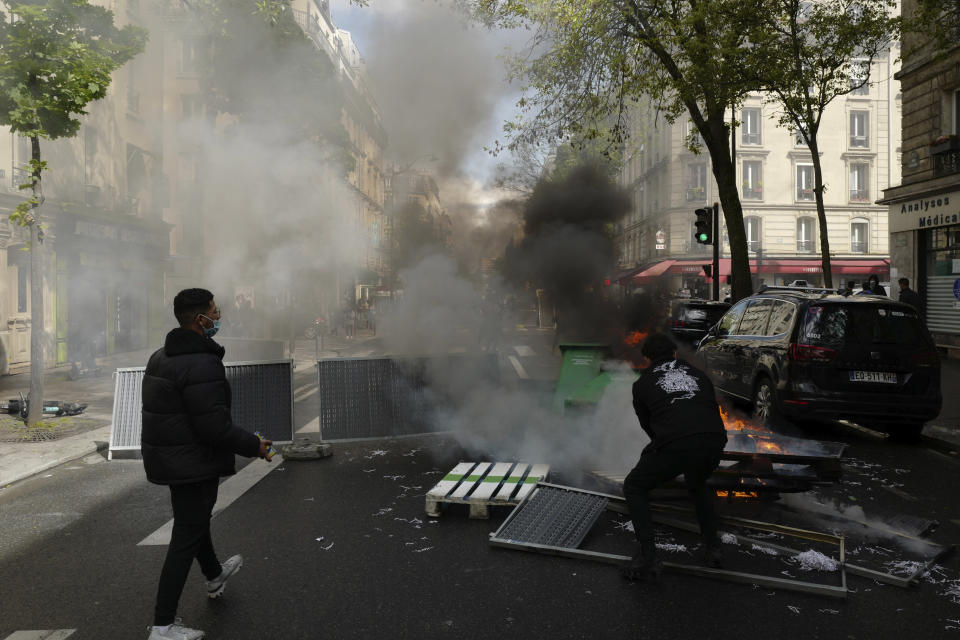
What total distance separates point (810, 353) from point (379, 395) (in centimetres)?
458

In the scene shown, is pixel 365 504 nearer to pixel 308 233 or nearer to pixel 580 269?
pixel 580 269

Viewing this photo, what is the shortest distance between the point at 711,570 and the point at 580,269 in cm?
1088

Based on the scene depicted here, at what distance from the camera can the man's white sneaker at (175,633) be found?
2811 mm

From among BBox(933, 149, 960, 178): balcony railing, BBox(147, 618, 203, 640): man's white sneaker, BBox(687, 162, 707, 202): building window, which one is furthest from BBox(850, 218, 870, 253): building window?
BBox(147, 618, 203, 640): man's white sneaker

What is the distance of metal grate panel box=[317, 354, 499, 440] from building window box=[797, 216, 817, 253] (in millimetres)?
33590

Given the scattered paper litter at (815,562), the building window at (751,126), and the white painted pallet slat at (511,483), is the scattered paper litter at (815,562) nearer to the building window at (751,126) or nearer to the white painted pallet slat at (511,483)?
the white painted pallet slat at (511,483)

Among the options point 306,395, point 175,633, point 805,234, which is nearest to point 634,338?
point 306,395

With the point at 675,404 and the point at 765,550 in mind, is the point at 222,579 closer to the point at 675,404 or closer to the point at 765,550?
the point at 675,404

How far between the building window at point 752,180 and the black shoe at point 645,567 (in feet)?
118

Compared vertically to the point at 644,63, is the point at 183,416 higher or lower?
lower

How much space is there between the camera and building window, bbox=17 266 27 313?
13.2 meters

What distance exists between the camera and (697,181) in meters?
30.9

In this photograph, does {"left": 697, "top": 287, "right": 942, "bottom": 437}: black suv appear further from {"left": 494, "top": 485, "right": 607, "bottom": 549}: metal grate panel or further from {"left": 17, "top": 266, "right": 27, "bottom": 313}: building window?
{"left": 17, "top": 266, "right": 27, "bottom": 313}: building window

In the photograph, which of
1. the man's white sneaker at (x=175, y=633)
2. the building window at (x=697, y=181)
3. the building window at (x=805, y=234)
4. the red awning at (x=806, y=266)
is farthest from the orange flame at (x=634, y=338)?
the building window at (x=805, y=234)
